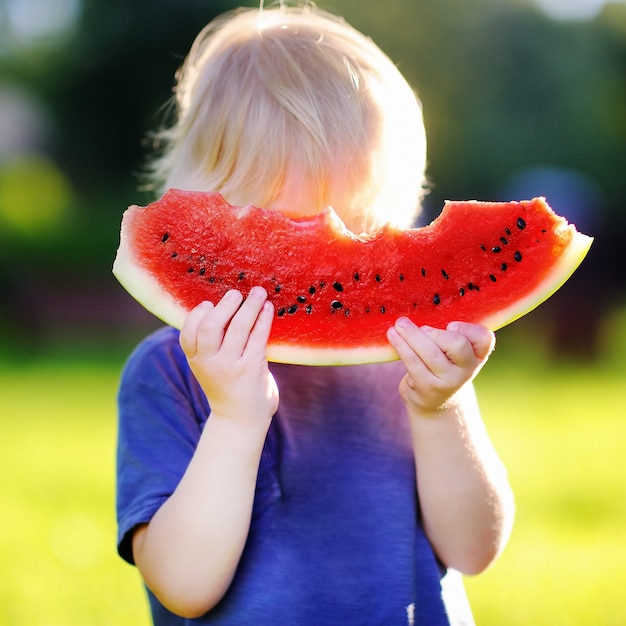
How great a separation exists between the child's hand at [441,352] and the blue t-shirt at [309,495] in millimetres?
321

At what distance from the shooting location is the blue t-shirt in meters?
1.74

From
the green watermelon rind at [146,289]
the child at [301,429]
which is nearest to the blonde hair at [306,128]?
the child at [301,429]

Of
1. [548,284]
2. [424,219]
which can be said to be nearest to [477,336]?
[548,284]

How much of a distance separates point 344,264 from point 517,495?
3087mm

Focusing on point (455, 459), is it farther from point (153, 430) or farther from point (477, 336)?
point (153, 430)

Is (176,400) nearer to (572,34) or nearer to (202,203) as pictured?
(202,203)

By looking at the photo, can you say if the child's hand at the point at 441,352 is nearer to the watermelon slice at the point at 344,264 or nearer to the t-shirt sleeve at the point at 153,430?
the watermelon slice at the point at 344,264

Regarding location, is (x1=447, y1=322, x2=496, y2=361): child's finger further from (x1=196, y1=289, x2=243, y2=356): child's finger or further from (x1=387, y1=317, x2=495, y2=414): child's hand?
(x1=196, y1=289, x2=243, y2=356): child's finger

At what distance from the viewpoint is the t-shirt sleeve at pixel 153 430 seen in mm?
1752

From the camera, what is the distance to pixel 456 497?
177 cm

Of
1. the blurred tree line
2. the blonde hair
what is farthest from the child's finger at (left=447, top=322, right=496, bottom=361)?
the blurred tree line

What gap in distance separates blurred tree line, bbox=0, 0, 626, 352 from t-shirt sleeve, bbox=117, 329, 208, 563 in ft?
33.1

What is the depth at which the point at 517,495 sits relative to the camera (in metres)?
4.48

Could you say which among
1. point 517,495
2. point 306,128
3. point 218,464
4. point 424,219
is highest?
point 306,128
